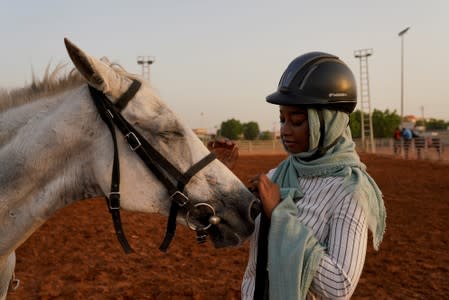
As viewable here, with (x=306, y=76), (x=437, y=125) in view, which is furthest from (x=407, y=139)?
(x=437, y=125)

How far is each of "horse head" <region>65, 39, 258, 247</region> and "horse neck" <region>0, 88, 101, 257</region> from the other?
99mm

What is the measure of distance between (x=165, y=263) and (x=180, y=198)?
4536 millimetres

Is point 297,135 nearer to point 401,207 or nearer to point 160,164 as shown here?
point 160,164

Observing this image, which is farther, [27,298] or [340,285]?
[27,298]

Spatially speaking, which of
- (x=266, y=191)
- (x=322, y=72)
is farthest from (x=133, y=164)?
(x=322, y=72)

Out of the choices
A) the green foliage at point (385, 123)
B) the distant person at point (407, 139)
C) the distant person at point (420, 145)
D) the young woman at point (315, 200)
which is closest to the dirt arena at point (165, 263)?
the young woman at point (315, 200)

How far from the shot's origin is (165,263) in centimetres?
A: 621

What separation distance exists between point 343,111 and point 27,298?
4.81 metres

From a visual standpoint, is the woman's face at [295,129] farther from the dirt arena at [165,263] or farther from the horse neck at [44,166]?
the dirt arena at [165,263]

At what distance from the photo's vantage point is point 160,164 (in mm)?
2031

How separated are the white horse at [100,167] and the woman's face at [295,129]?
0.35 meters

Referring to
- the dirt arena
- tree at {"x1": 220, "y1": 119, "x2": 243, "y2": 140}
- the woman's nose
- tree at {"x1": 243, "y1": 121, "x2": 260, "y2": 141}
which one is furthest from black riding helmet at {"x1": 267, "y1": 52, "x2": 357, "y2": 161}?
tree at {"x1": 243, "y1": 121, "x2": 260, "y2": 141}

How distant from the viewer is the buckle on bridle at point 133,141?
6.57ft

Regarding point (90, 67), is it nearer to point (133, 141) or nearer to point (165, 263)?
point (133, 141)
